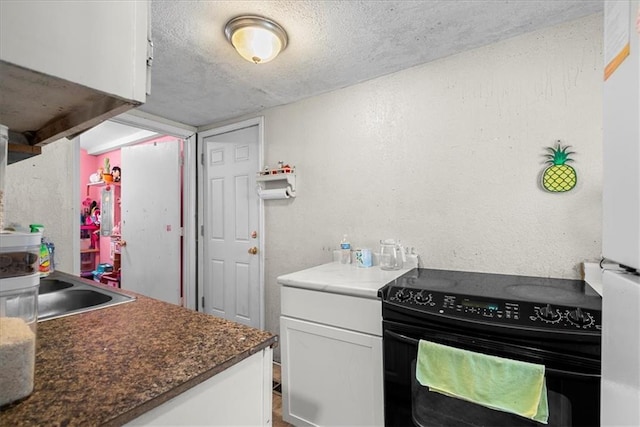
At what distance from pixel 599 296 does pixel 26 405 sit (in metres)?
1.78

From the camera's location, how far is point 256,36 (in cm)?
150

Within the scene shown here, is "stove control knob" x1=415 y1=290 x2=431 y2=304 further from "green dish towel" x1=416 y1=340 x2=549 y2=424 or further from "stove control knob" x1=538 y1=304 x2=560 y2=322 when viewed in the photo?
"stove control knob" x1=538 y1=304 x2=560 y2=322

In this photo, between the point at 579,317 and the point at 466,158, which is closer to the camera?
the point at 579,317

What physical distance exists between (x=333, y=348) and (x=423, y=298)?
1.81 feet

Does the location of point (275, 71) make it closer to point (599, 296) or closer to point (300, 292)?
point (300, 292)

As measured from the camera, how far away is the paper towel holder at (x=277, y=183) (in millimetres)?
2447

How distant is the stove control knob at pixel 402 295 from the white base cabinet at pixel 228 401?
716 millimetres

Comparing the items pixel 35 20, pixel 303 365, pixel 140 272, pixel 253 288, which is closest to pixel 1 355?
pixel 35 20

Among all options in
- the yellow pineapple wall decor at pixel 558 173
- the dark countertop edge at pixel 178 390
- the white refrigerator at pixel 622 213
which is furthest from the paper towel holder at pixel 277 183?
the white refrigerator at pixel 622 213

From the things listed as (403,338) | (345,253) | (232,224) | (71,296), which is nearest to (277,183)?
(232,224)

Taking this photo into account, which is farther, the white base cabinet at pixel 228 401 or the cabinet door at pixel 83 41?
the white base cabinet at pixel 228 401

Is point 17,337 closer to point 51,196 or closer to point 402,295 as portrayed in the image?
point 402,295

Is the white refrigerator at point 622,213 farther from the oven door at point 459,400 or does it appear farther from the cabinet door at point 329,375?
the cabinet door at point 329,375

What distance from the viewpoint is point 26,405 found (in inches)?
20.0
